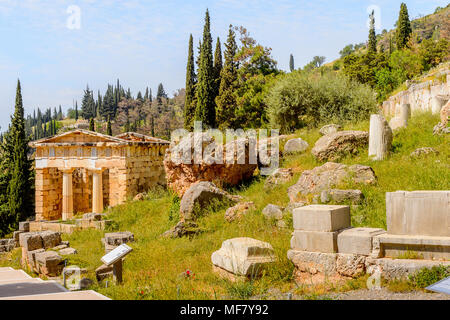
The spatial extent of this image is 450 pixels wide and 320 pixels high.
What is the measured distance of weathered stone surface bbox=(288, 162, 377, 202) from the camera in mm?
9867

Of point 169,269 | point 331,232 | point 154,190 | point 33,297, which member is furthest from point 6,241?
point 331,232

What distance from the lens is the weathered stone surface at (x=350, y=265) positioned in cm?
595

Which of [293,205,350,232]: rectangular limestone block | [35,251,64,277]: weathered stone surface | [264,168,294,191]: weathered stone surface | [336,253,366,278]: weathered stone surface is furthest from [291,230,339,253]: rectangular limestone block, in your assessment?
[35,251,64,277]: weathered stone surface

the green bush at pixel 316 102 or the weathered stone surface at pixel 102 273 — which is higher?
the green bush at pixel 316 102

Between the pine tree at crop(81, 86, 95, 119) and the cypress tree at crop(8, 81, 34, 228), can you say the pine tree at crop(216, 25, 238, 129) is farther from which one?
the pine tree at crop(81, 86, 95, 119)

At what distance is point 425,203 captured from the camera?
562 centimetres

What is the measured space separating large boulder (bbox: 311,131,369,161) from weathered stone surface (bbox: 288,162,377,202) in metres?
2.13

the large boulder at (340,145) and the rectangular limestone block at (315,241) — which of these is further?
the large boulder at (340,145)

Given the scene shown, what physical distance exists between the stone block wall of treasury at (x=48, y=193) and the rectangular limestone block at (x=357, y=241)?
67.2 feet

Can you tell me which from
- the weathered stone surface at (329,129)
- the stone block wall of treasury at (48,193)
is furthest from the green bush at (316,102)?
the stone block wall of treasury at (48,193)

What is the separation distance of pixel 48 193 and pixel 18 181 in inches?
237

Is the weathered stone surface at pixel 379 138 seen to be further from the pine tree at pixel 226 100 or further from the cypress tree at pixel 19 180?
the cypress tree at pixel 19 180

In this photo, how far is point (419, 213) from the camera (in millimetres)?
5664

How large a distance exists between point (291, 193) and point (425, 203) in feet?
16.5
